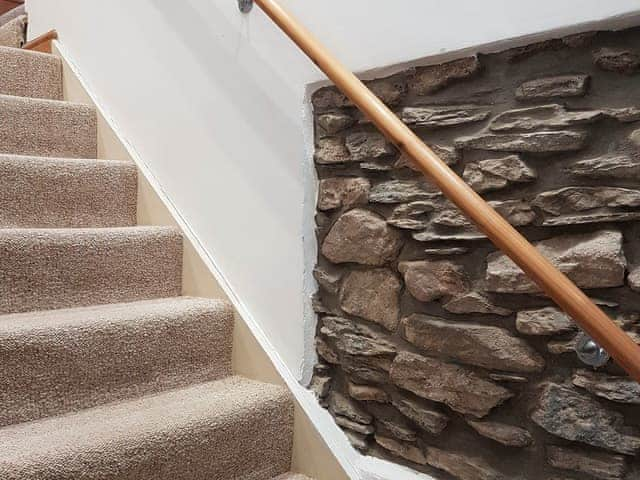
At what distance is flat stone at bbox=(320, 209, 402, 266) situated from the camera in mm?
1236

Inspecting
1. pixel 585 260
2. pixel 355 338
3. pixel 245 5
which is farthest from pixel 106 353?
pixel 585 260

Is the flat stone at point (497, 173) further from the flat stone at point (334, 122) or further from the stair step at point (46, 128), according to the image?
the stair step at point (46, 128)

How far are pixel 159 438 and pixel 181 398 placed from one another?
0.64 ft

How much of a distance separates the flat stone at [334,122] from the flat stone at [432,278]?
0.34 metres

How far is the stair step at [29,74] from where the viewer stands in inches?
82.6

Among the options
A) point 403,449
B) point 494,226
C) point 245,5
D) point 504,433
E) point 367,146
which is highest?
point 245,5

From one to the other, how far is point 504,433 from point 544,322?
228 millimetres

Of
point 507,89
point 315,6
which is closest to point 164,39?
point 315,6

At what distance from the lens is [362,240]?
1282 millimetres

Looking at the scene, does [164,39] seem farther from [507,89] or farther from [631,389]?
[631,389]

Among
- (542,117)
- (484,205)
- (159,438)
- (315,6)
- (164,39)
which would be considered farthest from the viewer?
(164,39)

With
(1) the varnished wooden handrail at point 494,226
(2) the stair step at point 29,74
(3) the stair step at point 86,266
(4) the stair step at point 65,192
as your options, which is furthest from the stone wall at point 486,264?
(2) the stair step at point 29,74

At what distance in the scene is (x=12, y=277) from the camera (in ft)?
4.55

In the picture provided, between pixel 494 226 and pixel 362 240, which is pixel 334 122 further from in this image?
pixel 494 226
